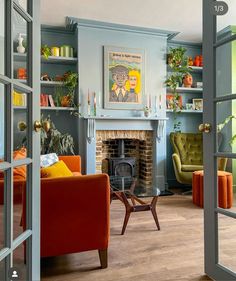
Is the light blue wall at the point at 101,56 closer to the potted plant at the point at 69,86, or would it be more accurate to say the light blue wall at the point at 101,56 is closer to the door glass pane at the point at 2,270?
the potted plant at the point at 69,86

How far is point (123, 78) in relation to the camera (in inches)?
176

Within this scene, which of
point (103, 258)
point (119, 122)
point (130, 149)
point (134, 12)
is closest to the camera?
point (103, 258)

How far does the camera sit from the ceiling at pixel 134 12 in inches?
142

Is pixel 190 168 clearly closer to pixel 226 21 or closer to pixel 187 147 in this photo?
pixel 187 147

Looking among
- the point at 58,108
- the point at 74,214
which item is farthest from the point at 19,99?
the point at 58,108

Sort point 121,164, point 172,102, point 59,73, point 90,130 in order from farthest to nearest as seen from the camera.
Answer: point 172,102
point 121,164
point 59,73
point 90,130

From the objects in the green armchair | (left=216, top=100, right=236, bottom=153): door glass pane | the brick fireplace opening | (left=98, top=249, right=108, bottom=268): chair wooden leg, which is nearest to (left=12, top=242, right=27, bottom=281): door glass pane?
(left=98, top=249, right=108, bottom=268): chair wooden leg

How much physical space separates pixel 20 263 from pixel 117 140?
378cm

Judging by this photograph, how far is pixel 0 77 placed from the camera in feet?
3.10

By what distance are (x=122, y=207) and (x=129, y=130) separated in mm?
1478

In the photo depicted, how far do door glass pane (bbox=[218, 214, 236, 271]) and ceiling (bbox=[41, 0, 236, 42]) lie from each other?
3163 mm

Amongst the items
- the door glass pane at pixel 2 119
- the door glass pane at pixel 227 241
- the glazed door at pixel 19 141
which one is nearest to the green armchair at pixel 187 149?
the door glass pane at pixel 227 241

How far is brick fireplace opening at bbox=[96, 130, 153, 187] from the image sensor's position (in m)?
4.46

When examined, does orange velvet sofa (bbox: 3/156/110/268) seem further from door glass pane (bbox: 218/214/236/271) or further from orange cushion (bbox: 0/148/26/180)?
door glass pane (bbox: 218/214/236/271)
